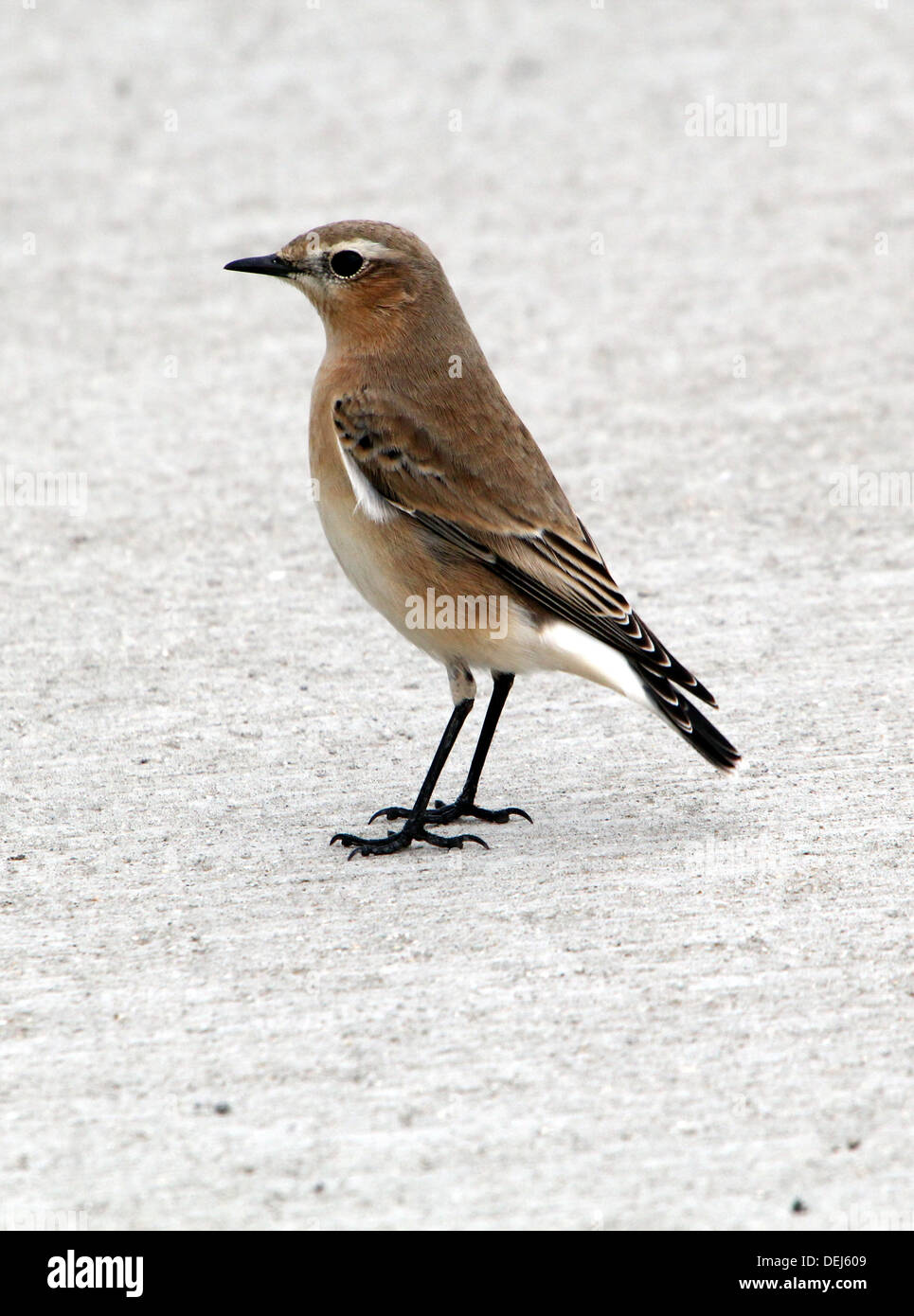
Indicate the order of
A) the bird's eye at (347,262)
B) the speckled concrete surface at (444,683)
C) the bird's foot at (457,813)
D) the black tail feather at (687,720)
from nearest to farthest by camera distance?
the speckled concrete surface at (444,683), the black tail feather at (687,720), the bird's foot at (457,813), the bird's eye at (347,262)

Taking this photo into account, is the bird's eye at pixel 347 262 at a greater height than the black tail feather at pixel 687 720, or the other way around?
the bird's eye at pixel 347 262

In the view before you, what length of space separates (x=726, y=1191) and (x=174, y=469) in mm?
5781

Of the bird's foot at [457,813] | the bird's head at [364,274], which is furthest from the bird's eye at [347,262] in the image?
the bird's foot at [457,813]

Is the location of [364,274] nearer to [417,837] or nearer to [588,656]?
[588,656]

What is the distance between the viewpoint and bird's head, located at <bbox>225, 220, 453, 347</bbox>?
5723 millimetres

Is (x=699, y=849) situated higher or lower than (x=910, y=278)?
lower

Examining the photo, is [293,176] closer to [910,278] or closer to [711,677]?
[910,278]

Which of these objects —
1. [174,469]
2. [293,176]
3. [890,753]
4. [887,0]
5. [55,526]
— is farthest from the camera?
[887,0]

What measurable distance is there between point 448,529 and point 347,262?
39.5 inches

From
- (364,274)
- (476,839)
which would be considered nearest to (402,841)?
(476,839)

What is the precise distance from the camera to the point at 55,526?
8070 mm

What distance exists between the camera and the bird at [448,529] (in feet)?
17.5

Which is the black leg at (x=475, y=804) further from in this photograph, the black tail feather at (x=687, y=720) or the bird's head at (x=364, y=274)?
the bird's head at (x=364, y=274)

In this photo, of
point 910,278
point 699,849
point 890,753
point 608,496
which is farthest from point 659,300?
point 699,849
